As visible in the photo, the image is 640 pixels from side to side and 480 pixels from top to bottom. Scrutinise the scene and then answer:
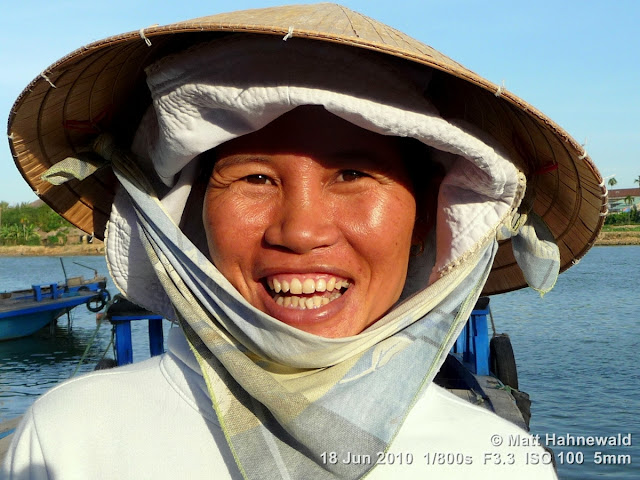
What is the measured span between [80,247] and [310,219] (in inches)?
2458

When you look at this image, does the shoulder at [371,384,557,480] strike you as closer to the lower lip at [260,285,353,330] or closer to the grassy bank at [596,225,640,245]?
the lower lip at [260,285,353,330]

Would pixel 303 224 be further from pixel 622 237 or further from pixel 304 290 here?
pixel 622 237

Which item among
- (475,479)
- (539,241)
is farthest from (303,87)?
(475,479)

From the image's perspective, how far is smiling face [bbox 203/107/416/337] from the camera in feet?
4.09

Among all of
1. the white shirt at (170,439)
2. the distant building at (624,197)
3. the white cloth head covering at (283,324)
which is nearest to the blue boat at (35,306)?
the white shirt at (170,439)

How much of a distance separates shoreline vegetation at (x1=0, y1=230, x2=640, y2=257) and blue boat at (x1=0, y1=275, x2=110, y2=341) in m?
42.0

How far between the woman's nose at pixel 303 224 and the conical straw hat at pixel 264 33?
0.30 meters

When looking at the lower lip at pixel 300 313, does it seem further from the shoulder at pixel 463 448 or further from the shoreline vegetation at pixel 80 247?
the shoreline vegetation at pixel 80 247

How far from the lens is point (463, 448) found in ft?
4.29

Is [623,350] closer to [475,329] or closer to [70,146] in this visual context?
[475,329]

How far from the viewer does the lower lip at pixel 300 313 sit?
4.12ft

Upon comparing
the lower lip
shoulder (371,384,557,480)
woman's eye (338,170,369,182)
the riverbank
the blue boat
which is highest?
woman's eye (338,170,369,182)

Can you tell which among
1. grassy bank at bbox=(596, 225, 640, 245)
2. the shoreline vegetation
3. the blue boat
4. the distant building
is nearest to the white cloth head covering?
the blue boat

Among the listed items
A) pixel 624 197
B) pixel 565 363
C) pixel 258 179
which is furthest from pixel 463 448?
pixel 624 197
